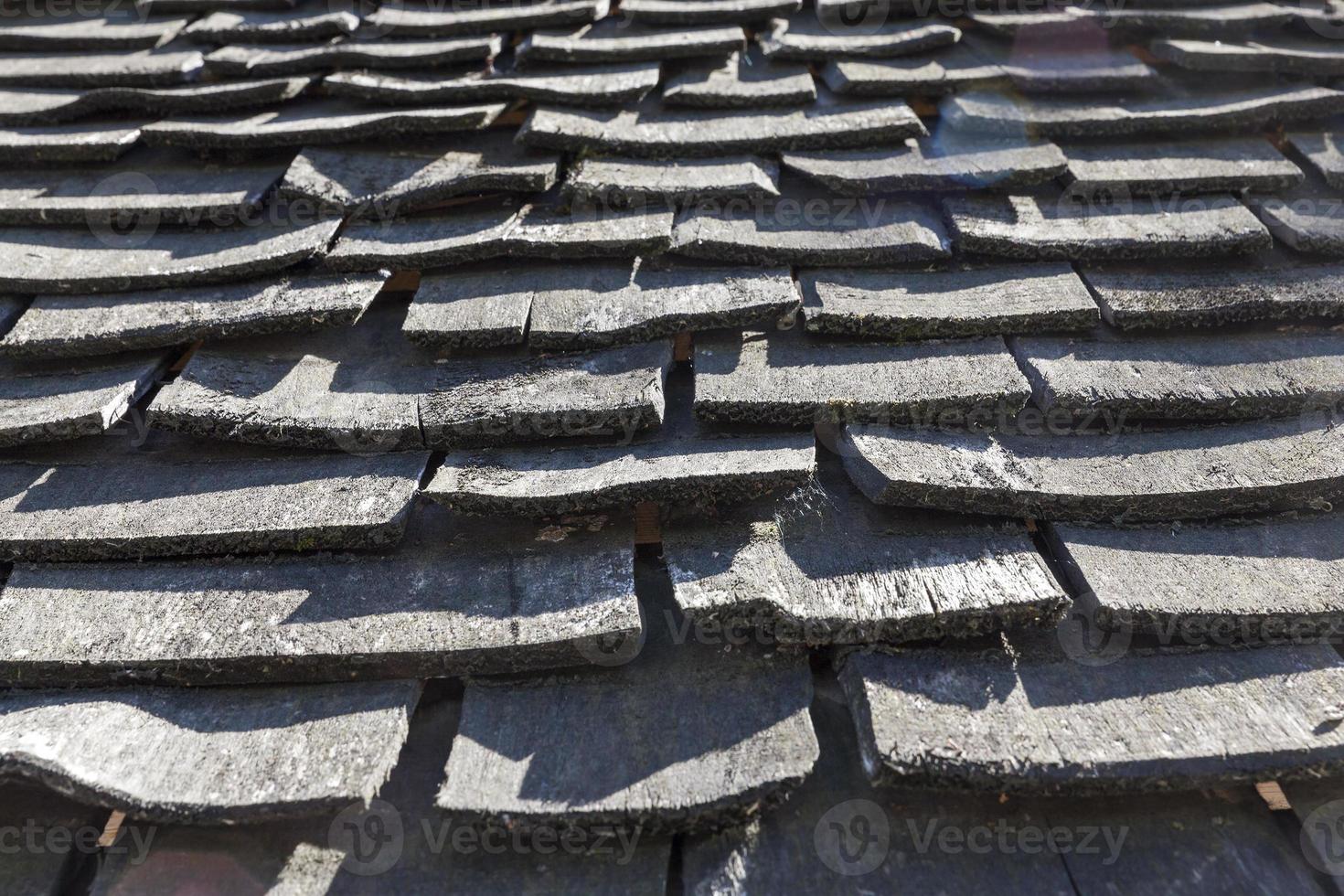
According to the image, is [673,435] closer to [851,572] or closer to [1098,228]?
[851,572]

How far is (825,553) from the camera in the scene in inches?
64.5

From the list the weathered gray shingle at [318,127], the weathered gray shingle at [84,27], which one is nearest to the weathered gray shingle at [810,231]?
the weathered gray shingle at [318,127]

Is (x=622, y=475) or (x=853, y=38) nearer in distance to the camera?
(x=622, y=475)

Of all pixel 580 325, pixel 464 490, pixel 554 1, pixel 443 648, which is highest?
pixel 554 1

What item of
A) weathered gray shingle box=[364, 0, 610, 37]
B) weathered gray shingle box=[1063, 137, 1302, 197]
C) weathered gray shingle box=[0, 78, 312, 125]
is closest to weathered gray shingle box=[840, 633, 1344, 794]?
weathered gray shingle box=[1063, 137, 1302, 197]

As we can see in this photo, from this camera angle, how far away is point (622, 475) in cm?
167

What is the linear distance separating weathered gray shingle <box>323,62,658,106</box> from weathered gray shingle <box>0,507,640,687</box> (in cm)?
133

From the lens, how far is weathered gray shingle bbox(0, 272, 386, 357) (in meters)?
1.95

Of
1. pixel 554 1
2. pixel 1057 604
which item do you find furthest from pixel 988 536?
pixel 554 1

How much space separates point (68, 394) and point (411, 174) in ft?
3.33

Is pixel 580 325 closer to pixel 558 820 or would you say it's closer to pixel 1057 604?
pixel 558 820

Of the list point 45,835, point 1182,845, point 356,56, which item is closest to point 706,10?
point 356,56

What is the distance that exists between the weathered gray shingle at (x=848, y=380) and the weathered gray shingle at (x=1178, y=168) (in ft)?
2.27

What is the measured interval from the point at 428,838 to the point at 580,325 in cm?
114
